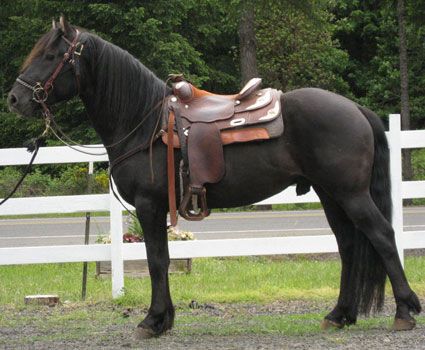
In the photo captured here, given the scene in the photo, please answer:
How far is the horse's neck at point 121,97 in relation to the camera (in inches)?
280

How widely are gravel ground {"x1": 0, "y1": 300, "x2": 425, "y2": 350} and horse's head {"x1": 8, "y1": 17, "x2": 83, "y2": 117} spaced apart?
5.98 ft

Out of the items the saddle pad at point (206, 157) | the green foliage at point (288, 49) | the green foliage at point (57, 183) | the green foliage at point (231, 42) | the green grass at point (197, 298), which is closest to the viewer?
the saddle pad at point (206, 157)

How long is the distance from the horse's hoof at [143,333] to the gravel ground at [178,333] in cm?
6

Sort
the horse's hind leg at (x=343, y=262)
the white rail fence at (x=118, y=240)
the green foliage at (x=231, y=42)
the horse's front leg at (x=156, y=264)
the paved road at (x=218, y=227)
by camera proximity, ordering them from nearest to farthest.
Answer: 1. the horse's front leg at (x=156, y=264)
2. the horse's hind leg at (x=343, y=262)
3. the white rail fence at (x=118, y=240)
4. the paved road at (x=218, y=227)
5. the green foliage at (x=231, y=42)

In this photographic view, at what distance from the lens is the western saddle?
6.85 metres

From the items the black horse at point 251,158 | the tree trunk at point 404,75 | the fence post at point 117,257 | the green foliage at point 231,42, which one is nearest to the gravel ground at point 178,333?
the black horse at point 251,158

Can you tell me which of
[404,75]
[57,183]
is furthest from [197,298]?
[404,75]

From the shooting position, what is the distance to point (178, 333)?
720 cm

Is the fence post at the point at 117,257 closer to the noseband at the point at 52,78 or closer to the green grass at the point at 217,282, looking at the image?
the green grass at the point at 217,282

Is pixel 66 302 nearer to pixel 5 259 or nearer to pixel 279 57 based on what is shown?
pixel 5 259

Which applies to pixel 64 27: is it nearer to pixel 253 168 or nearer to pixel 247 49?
pixel 253 168

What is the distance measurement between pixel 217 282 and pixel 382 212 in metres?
3.19

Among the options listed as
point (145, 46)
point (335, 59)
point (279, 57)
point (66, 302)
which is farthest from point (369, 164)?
point (335, 59)

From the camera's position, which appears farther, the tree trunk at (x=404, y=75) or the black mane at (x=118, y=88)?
the tree trunk at (x=404, y=75)
